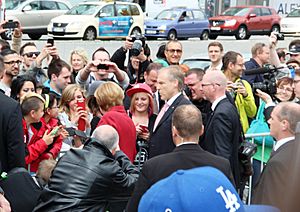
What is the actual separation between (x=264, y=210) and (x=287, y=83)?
5.15 meters

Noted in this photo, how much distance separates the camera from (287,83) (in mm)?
8148

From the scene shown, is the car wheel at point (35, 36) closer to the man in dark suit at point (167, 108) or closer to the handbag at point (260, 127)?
the handbag at point (260, 127)

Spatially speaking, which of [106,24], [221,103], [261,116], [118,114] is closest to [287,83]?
[261,116]

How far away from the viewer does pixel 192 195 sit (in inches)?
97.0

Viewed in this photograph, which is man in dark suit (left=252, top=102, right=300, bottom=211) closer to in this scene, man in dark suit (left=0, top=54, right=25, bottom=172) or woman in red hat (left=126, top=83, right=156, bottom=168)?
woman in red hat (left=126, top=83, right=156, bottom=168)

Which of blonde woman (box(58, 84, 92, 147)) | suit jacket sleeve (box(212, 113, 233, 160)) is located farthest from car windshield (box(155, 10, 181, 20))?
suit jacket sleeve (box(212, 113, 233, 160))

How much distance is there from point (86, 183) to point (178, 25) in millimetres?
24873

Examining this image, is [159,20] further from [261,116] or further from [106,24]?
[261,116]

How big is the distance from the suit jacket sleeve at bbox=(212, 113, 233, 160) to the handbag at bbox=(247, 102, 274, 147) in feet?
3.77

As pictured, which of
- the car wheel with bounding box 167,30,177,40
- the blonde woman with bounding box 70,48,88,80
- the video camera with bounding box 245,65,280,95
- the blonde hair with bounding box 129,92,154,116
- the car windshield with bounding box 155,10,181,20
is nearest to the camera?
the blonde hair with bounding box 129,92,154,116

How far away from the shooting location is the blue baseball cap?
8.08 feet

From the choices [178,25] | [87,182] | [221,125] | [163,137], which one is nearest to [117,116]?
[163,137]

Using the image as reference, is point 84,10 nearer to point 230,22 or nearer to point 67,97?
point 230,22

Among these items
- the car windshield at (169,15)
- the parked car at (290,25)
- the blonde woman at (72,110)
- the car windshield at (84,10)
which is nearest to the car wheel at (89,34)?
the car windshield at (84,10)
